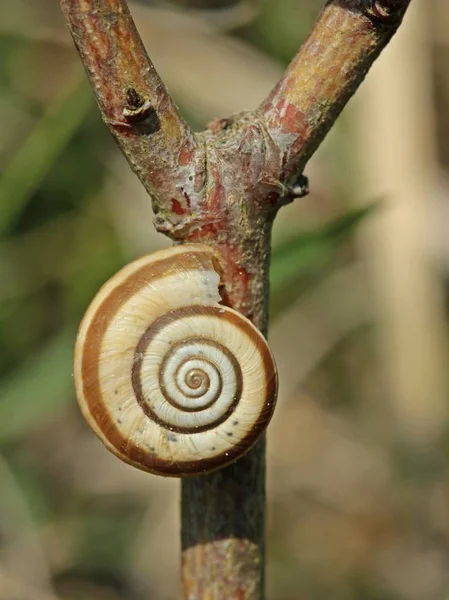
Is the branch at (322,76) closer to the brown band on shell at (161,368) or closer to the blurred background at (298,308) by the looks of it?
the brown band on shell at (161,368)

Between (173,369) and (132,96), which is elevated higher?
(132,96)

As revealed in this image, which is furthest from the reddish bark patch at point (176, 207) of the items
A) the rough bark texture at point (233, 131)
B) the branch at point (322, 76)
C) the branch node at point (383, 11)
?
the branch node at point (383, 11)

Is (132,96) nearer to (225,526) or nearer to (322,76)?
(322,76)

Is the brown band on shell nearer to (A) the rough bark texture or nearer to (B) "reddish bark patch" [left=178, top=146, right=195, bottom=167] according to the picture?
(A) the rough bark texture

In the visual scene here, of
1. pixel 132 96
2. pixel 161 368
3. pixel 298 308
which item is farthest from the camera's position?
pixel 298 308

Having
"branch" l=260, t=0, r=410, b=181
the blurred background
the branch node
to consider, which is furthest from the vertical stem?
the blurred background

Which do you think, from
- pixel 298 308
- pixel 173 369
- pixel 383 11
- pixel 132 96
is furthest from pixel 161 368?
pixel 298 308

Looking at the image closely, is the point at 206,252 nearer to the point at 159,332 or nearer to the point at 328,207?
the point at 159,332
